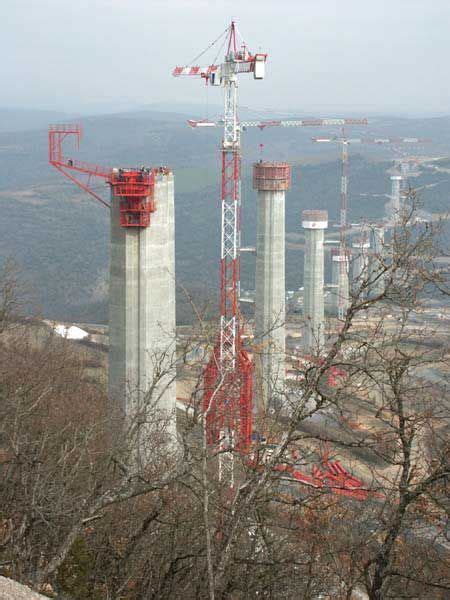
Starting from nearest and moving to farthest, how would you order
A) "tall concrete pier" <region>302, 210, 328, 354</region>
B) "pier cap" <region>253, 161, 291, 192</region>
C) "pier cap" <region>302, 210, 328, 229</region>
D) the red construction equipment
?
1. the red construction equipment
2. "pier cap" <region>253, 161, 291, 192</region>
3. "tall concrete pier" <region>302, 210, 328, 354</region>
4. "pier cap" <region>302, 210, 328, 229</region>

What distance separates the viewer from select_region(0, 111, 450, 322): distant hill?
8331 centimetres

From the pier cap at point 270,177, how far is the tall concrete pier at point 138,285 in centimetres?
1160

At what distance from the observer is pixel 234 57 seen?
1084 inches

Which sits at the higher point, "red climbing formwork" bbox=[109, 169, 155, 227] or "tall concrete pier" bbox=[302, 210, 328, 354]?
"red climbing formwork" bbox=[109, 169, 155, 227]

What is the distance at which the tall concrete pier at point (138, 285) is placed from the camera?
18.2 m

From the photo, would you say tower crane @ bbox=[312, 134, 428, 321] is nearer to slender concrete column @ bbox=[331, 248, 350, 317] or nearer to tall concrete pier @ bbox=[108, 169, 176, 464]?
slender concrete column @ bbox=[331, 248, 350, 317]

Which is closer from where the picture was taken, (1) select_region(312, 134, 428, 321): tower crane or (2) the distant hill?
(1) select_region(312, 134, 428, 321): tower crane

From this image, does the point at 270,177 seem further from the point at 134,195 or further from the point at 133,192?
the point at 134,195

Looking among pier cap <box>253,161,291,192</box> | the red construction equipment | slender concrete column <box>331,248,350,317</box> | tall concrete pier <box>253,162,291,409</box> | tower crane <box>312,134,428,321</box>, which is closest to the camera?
slender concrete column <box>331,248,350,317</box>

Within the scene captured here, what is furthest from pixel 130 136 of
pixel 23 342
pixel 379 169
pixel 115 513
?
pixel 115 513

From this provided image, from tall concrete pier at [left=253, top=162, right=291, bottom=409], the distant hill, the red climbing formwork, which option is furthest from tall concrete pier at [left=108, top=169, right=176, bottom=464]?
the distant hill

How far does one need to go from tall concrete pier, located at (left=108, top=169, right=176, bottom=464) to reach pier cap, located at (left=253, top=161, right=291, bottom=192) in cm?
1160

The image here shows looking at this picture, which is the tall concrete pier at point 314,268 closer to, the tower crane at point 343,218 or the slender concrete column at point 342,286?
the slender concrete column at point 342,286

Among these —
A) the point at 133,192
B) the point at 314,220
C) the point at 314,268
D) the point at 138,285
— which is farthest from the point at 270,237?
the point at 138,285
